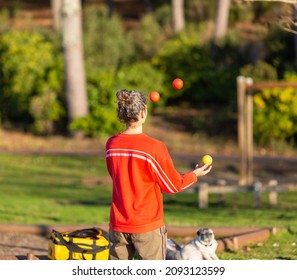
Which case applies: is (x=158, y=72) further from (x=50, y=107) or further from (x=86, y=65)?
(x=50, y=107)

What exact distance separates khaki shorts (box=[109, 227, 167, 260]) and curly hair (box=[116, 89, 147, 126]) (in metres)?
0.82

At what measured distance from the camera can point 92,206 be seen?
52.4 feet

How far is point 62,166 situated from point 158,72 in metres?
8.82

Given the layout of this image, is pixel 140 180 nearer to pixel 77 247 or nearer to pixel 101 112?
pixel 77 247

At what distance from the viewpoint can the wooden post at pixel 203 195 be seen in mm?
15716

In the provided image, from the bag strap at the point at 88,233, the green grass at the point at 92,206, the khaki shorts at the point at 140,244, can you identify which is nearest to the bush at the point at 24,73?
the green grass at the point at 92,206

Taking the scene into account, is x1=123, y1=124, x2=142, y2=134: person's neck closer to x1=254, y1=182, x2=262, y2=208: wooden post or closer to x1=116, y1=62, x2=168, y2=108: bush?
x1=254, y1=182, x2=262, y2=208: wooden post

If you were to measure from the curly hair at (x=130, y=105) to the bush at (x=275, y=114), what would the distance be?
60.0 feet

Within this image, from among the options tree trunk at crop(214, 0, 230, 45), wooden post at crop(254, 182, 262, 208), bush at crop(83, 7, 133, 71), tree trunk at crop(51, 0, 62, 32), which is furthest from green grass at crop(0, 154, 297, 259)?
tree trunk at crop(51, 0, 62, 32)

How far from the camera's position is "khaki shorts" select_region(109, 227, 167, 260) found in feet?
22.9

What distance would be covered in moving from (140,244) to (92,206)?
29.7 ft

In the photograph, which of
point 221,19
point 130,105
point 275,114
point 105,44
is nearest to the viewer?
point 130,105

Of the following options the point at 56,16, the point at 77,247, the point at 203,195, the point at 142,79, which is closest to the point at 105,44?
the point at 142,79
